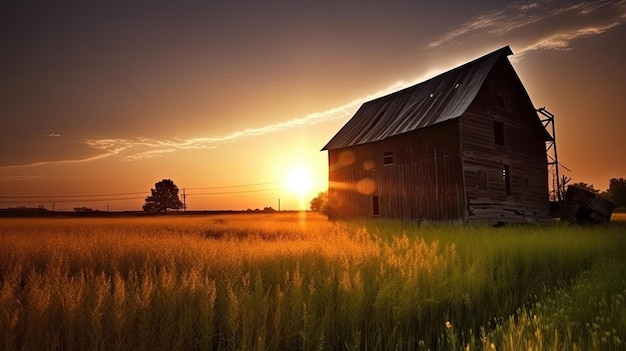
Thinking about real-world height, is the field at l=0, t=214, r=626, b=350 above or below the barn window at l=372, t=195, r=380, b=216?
below

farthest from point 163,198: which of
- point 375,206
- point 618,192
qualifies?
point 618,192

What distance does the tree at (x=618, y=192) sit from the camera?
248 feet

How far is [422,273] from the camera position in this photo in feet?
22.1

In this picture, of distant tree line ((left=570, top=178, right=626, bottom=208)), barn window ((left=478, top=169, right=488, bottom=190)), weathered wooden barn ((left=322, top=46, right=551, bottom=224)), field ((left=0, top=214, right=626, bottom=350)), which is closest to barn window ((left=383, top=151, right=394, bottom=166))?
weathered wooden barn ((left=322, top=46, right=551, bottom=224))

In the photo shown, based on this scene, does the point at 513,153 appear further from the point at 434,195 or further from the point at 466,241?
the point at 466,241

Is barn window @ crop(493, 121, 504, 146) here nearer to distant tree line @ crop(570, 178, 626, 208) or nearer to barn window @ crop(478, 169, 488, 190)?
barn window @ crop(478, 169, 488, 190)

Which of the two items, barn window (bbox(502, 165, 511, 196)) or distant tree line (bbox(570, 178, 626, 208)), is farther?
distant tree line (bbox(570, 178, 626, 208))

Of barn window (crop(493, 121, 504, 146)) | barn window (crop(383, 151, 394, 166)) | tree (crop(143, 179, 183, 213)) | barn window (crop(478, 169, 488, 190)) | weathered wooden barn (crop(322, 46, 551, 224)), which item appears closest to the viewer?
weathered wooden barn (crop(322, 46, 551, 224))

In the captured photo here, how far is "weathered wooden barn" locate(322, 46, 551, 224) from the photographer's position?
66.5 feet

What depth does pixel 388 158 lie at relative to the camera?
24094mm

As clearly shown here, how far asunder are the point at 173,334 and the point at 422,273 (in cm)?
433

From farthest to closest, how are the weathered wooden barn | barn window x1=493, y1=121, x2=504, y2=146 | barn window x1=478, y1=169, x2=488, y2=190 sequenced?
1. barn window x1=493, y1=121, x2=504, y2=146
2. barn window x1=478, y1=169, x2=488, y2=190
3. the weathered wooden barn

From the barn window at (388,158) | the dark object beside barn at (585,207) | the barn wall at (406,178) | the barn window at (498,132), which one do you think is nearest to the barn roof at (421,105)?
the barn wall at (406,178)

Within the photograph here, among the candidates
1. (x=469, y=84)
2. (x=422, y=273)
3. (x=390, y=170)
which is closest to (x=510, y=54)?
(x=469, y=84)
